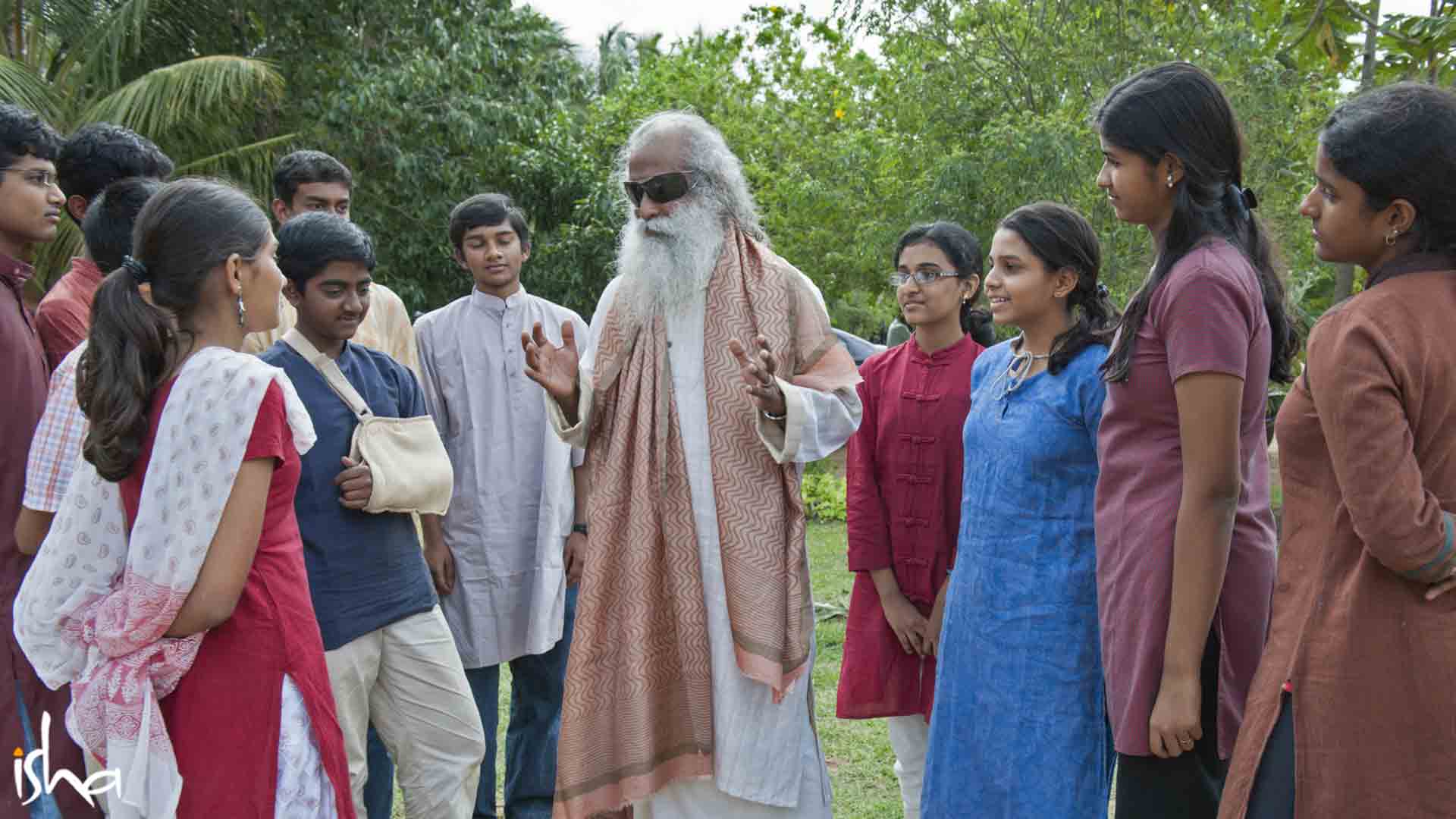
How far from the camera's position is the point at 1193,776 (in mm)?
2650

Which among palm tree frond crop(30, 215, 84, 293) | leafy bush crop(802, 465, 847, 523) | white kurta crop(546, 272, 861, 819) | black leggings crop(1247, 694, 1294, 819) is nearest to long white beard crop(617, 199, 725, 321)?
white kurta crop(546, 272, 861, 819)

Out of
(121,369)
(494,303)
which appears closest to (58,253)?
(494,303)

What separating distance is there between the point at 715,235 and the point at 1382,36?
11.8 feet

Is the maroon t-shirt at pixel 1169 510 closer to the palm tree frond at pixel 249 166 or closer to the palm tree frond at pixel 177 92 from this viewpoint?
the palm tree frond at pixel 177 92

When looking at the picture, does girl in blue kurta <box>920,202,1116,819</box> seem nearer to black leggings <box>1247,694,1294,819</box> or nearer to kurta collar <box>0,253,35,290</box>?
black leggings <box>1247,694,1294,819</box>

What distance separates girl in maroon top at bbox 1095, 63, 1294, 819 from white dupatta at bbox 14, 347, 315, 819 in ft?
6.19

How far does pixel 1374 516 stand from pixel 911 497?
2130mm

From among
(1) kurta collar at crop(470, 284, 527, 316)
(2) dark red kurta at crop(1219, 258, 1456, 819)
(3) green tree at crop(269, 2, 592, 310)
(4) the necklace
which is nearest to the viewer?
(2) dark red kurta at crop(1219, 258, 1456, 819)

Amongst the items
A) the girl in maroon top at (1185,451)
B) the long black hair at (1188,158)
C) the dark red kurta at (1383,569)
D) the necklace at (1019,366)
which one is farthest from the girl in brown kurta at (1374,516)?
the necklace at (1019,366)

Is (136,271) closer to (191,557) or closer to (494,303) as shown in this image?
(191,557)

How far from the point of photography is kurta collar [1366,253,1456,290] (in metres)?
2.30

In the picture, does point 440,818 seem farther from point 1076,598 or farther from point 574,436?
point 1076,598

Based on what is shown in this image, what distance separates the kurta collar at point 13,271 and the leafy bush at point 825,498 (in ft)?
34.8

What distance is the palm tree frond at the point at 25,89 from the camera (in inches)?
436
